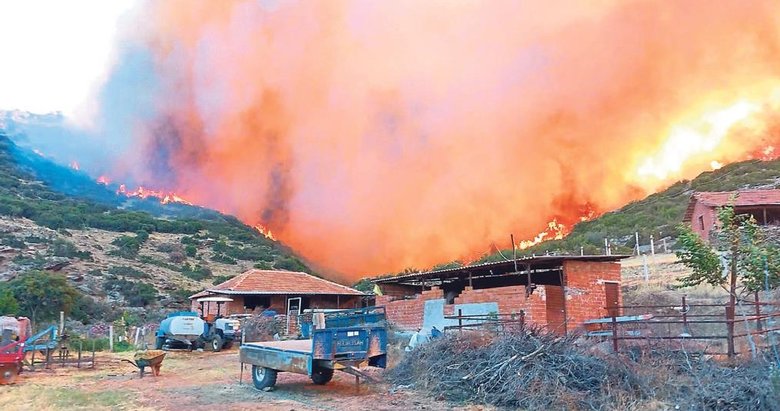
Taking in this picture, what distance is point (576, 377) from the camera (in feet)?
34.4

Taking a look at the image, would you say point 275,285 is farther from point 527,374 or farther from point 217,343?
point 527,374

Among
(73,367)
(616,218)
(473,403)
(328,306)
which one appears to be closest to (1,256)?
(328,306)

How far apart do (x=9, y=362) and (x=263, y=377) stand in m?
6.68

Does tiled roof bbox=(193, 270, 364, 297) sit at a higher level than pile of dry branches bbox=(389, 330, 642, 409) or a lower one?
higher

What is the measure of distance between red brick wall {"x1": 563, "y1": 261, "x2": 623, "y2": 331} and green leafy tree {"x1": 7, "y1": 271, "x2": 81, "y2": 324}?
27.0m

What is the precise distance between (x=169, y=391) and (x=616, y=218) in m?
55.4

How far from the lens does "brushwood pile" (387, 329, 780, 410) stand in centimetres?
873

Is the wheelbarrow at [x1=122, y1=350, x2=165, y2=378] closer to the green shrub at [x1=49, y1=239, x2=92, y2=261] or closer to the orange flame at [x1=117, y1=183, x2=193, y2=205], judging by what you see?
the green shrub at [x1=49, y1=239, x2=92, y2=261]

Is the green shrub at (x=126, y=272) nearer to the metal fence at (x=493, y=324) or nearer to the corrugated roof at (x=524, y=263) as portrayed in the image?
the corrugated roof at (x=524, y=263)

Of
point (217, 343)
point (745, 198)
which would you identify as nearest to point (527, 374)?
point (217, 343)

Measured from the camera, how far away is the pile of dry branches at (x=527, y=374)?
9848 mm

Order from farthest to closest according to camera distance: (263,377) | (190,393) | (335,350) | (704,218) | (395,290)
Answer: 1. (704,218)
2. (395,290)
3. (263,377)
4. (190,393)
5. (335,350)

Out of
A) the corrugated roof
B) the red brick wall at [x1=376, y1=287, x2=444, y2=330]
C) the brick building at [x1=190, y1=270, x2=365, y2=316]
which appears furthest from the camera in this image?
the brick building at [x1=190, y1=270, x2=365, y2=316]

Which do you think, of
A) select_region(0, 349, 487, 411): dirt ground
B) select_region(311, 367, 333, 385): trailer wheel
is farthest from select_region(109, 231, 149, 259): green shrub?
select_region(311, 367, 333, 385): trailer wheel
